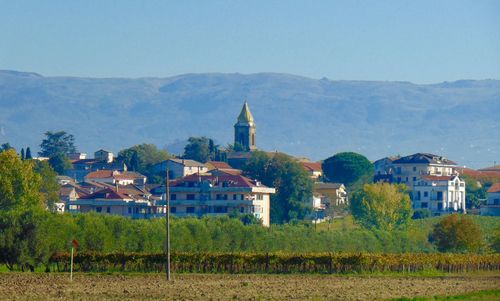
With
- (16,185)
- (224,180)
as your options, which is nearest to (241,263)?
(16,185)

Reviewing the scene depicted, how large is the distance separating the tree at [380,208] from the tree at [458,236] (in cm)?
2469

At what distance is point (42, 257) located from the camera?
83688 millimetres

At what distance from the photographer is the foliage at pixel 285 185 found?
170875 millimetres

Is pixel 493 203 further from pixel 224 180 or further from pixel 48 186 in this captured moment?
pixel 48 186

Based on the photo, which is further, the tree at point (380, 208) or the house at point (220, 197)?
the house at point (220, 197)

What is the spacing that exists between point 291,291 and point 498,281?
19639 mm

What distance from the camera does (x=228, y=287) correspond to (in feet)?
209

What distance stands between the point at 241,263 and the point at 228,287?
22.6m

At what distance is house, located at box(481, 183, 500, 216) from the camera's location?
185 metres

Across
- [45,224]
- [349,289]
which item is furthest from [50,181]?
[349,289]

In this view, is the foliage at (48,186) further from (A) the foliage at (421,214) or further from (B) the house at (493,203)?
(B) the house at (493,203)

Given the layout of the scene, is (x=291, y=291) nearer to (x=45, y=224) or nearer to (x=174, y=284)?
(x=174, y=284)

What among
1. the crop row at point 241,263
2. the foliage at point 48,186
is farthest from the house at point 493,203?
the crop row at point 241,263

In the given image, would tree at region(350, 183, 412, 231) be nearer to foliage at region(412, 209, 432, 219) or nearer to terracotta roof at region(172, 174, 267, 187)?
terracotta roof at region(172, 174, 267, 187)
